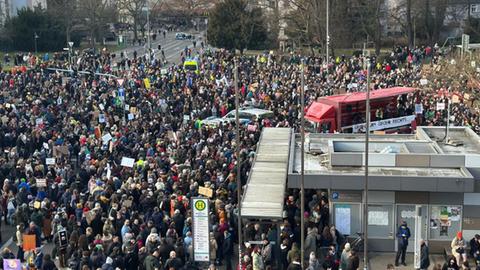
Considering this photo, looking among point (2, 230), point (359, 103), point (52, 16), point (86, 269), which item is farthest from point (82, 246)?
point (52, 16)

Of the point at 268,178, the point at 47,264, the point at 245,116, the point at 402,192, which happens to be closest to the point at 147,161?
the point at 268,178

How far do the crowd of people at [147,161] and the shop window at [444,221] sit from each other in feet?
8.28

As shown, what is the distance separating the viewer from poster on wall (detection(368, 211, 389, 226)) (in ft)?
66.1

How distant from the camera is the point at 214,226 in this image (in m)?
19.0

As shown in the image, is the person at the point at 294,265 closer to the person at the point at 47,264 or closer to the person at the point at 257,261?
the person at the point at 257,261

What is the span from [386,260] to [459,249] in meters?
2.42

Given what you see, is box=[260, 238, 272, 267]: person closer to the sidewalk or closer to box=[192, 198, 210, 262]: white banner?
box=[192, 198, 210, 262]: white banner

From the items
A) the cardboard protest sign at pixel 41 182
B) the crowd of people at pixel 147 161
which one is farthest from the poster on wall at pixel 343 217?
the cardboard protest sign at pixel 41 182

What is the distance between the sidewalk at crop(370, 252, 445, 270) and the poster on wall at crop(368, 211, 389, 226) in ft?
2.86

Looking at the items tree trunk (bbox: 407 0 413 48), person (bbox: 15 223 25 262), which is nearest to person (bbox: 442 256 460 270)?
person (bbox: 15 223 25 262)

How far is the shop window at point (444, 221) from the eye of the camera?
65.0 ft

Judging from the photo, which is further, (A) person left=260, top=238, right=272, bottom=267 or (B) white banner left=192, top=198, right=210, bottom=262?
(A) person left=260, top=238, right=272, bottom=267

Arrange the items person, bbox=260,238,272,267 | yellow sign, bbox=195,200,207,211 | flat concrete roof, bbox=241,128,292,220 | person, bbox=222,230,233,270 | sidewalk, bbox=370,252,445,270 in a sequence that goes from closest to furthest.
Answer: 1. yellow sign, bbox=195,200,207,211
2. person, bbox=260,238,272,267
3. person, bbox=222,230,233,270
4. flat concrete roof, bbox=241,128,292,220
5. sidewalk, bbox=370,252,445,270

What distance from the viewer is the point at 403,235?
18969 millimetres
